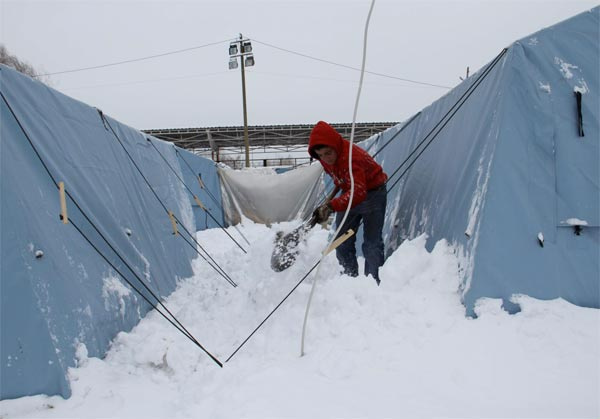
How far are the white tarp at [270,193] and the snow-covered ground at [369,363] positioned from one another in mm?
6577

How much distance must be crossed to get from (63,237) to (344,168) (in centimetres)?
196

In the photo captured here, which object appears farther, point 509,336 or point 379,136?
point 379,136

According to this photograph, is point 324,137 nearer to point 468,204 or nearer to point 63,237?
point 468,204

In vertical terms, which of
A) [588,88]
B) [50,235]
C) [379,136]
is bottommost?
[50,235]

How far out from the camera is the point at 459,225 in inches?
97.7

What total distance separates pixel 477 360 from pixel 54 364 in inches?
79.1

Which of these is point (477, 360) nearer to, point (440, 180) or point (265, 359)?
point (265, 359)

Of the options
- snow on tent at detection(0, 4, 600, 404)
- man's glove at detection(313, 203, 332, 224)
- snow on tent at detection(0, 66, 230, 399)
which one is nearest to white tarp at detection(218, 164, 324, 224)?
snow on tent at detection(0, 66, 230, 399)

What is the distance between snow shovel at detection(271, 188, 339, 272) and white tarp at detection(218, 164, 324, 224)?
19.8ft

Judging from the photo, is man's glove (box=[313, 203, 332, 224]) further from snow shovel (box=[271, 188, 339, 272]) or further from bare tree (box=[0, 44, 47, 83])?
bare tree (box=[0, 44, 47, 83])

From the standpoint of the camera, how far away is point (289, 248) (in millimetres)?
3020

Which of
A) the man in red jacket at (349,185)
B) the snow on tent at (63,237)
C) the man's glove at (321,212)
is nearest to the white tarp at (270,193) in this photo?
the snow on tent at (63,237)

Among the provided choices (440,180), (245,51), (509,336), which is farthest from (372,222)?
(245,51)

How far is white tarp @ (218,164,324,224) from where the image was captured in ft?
30.5
